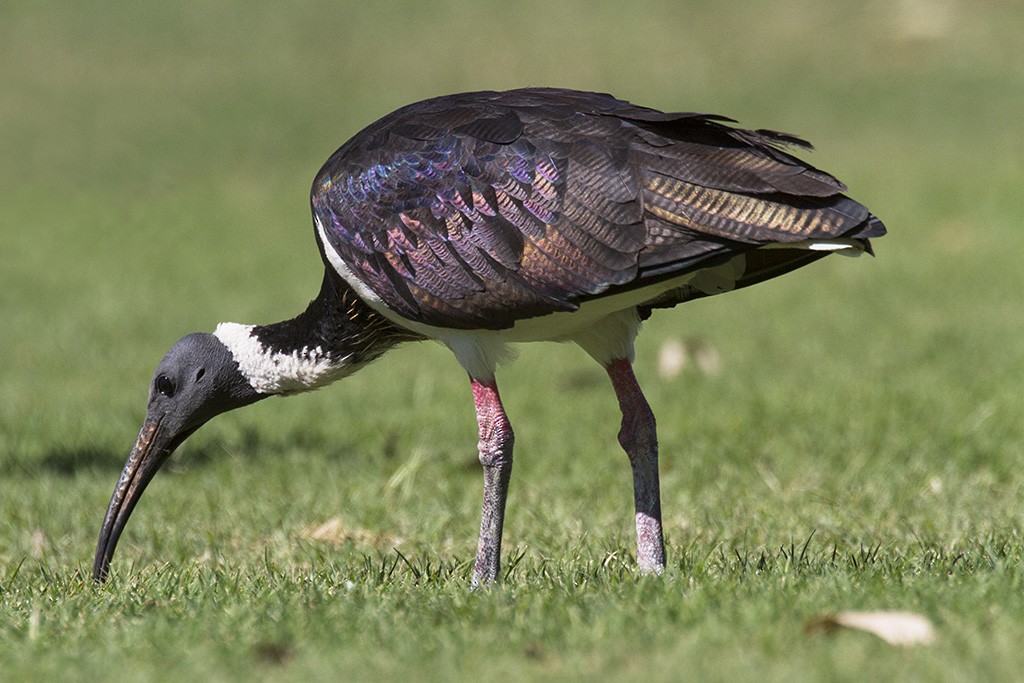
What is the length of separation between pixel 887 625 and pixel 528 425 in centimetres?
478

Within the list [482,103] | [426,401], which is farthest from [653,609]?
[426,401]

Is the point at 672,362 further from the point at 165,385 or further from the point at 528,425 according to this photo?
the point at 165,385

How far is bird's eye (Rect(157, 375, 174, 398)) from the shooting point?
5.77 m

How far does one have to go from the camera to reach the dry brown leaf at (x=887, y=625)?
3.50 m

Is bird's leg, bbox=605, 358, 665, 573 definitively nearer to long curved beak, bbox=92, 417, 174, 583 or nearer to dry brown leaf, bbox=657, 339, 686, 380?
long curved beak, bbox=92, 417, 174, 583

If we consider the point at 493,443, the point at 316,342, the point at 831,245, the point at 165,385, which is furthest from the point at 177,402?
the point at 831,245

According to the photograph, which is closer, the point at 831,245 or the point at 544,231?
the point at 831,245

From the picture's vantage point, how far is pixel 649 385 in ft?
30.4

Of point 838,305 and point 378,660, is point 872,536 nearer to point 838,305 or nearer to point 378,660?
point 378,660

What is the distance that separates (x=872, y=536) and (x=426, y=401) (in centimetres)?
390

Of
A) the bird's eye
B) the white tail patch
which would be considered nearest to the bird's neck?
the bird's eye

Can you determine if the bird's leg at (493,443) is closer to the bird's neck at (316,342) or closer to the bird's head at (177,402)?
the bird's neck at (316,342)

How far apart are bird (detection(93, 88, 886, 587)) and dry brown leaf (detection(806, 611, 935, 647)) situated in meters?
1.22

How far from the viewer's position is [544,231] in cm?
465
